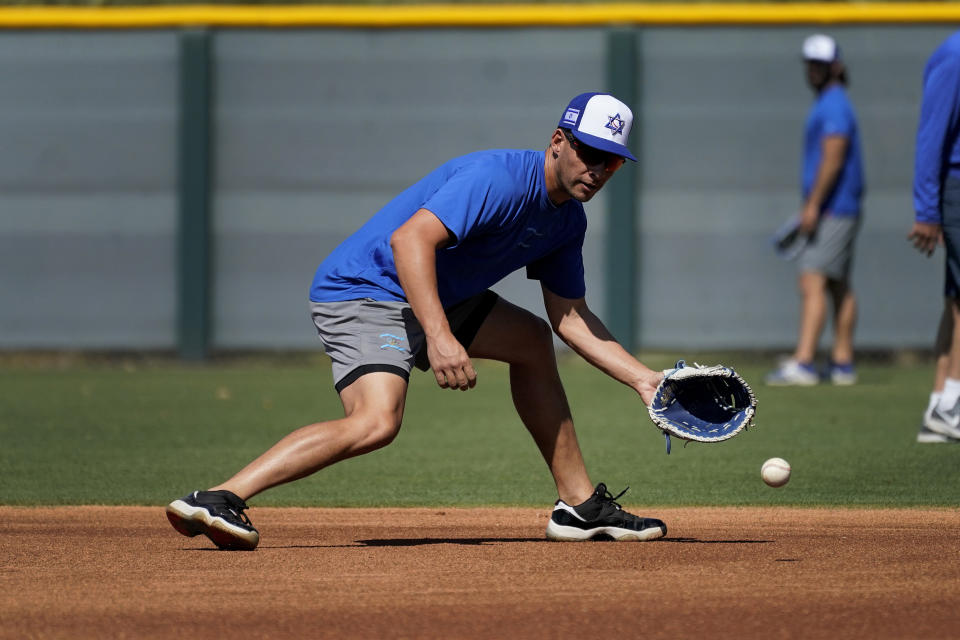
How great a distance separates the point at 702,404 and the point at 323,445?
1419 millimetres

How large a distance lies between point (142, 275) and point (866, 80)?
7.08 metres

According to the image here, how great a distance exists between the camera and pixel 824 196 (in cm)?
1231

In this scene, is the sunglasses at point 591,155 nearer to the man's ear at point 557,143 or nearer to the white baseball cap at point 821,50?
the man's ear at point 557,143

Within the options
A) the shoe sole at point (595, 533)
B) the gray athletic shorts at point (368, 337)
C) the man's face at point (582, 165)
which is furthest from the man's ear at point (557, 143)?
the shoe sole at point (595, 533)

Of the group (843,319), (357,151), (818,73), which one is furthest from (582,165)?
(357,151)

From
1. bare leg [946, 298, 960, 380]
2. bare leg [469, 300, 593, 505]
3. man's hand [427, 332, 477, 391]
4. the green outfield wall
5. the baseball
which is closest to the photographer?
man's hand [427, 332, 477, 391]

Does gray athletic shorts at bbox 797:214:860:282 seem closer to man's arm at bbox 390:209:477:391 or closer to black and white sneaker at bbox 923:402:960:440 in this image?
black and white sneaker at bbox 923:402:960:440

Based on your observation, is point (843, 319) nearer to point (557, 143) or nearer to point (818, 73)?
point (818, 73)

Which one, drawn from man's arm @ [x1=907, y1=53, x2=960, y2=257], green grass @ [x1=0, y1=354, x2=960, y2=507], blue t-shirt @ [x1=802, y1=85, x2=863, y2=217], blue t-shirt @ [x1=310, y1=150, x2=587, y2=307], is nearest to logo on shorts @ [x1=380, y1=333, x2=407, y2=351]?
blue t-shirt @ [x1=310, y1=150, x2=587, y2=307]

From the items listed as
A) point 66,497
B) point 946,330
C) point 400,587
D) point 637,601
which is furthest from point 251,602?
point 946,330

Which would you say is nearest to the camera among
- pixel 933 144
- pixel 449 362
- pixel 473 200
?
pixel 449 362

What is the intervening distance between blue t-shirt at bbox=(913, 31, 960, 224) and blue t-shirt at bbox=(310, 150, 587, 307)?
119 inches

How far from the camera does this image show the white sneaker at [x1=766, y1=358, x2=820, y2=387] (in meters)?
12.3

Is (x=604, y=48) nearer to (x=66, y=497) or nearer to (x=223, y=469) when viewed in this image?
(x=223, y=469)
